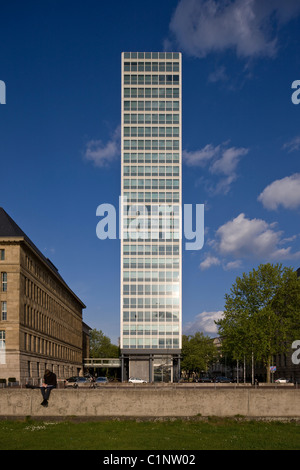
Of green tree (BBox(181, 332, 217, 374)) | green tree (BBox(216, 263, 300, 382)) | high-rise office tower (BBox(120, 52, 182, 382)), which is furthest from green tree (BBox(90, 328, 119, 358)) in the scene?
green tree (BBox(216, 263, 300, 382))

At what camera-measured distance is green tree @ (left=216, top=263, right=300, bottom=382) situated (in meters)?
79.9

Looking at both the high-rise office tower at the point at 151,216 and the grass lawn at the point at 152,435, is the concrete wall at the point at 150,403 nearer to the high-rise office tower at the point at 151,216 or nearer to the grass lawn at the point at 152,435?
the grass lawn at the point at 152,435

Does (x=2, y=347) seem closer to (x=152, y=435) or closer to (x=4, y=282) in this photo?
(x=4, y=282)

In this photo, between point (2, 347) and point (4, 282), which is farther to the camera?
point (4, 282)

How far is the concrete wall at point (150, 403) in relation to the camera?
2248cm

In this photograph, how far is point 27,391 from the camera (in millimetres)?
22594

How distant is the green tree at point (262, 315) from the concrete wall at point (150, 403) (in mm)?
56768

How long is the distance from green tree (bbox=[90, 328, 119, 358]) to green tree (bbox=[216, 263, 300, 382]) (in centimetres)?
9342

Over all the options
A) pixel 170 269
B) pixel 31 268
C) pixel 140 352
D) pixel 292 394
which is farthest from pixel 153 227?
pixel 292 394

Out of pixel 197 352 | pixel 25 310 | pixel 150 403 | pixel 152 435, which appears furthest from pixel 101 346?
pixel 152 435

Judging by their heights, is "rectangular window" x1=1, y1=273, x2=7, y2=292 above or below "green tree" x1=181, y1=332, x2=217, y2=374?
above

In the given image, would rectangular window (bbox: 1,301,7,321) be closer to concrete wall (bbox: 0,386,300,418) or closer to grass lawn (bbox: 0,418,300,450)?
concrete wall (bbox: 0,386,300,418)

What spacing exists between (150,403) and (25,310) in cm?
6145

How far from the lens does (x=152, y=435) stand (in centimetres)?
1842
